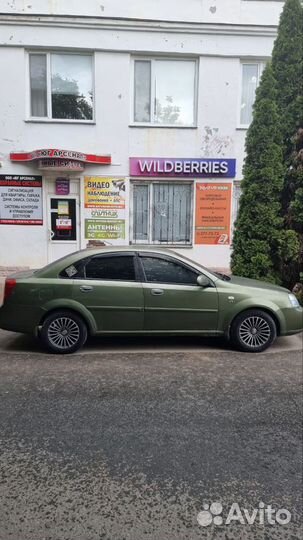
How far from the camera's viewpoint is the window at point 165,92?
10.8 metres

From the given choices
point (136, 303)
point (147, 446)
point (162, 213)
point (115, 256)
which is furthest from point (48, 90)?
point (147, 446)

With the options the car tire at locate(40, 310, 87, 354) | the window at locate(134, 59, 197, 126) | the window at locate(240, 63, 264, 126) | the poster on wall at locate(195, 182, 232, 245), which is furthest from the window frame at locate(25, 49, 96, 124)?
the car tire at locate(40, 310, 87, 354)

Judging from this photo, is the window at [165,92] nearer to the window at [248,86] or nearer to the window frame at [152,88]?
the window frame at [152,88]

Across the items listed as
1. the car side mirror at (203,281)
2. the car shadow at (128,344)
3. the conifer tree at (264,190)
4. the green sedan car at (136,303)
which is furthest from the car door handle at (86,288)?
the conifer tree at (264,190)

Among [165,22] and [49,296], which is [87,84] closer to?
[165,22]

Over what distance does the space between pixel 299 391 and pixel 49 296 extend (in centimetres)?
322

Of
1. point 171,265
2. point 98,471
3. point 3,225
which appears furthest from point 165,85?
point 98,471

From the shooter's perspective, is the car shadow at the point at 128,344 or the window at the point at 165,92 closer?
the car shadow at the point at 128,344

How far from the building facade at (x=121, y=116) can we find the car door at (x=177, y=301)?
19.4 ft

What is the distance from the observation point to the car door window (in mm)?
5414

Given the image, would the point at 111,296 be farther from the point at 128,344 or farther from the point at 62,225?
the point at 62,225

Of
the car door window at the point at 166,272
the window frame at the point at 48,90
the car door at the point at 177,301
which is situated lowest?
the car door at the point at 177,301

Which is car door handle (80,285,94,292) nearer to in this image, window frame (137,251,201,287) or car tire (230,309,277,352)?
window frame (137,251,201,287)

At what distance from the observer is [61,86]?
1075 cm
